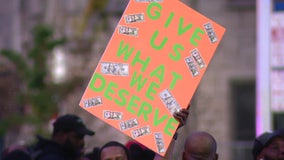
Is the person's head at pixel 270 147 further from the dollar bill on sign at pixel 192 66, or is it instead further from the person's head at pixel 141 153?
the dollar bill on sign at pixel 192 66

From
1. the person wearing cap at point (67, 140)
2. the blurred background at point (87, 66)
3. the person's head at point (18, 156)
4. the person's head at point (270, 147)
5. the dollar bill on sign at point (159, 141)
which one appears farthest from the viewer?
the blurred background at point (87, 66)

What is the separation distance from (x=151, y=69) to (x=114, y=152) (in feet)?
2.70

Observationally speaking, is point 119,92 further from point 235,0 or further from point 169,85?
point 235,0

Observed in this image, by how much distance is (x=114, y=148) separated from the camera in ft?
30.2

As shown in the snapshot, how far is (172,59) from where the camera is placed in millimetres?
8664

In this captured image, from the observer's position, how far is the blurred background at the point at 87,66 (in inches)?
722

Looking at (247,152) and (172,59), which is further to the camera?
(247,152)

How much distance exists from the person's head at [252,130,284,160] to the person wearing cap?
1433 mm

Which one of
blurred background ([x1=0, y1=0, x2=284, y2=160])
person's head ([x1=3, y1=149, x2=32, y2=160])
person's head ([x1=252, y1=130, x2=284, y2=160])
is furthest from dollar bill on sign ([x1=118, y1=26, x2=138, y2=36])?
blurred background ([x1=0, y1=0, x2=284, y2=160])

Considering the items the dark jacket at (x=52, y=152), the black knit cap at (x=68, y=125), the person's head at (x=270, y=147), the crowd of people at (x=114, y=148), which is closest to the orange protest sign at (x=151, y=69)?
the crowd of people at (x=114, y=148)

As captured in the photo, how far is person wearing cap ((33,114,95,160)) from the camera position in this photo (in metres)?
10.1

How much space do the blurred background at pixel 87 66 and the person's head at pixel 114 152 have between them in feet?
22.3

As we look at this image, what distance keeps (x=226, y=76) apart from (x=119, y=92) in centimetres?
1393

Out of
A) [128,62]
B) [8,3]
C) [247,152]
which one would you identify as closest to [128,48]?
[128,62]
